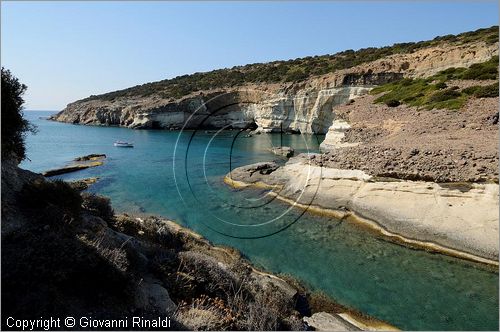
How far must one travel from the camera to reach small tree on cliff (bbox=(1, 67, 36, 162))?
8.36 m

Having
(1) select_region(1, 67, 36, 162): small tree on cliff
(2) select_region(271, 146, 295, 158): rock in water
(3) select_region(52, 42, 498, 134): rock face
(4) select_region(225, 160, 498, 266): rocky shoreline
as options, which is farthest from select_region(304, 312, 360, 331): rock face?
(2) select_region(271, 146, 295, 158): rock in water

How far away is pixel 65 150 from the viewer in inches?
1674

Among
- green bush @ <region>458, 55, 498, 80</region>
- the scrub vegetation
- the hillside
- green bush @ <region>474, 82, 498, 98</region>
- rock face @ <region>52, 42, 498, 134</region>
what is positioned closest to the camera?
green bush @ <region>474, 82, 498, 98</region>

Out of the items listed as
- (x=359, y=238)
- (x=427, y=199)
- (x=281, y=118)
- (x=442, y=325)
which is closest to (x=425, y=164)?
(x=427, y=199)

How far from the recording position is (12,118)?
8648 mm

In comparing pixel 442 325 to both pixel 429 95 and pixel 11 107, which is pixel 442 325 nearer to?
pixel 11 107

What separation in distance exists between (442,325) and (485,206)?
6344 mm

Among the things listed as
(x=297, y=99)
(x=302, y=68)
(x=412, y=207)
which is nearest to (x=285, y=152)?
(x=412, y=207)

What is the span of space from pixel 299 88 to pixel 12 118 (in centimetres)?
4714

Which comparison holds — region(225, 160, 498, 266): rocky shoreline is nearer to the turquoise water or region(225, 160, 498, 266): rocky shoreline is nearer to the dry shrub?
the turquoise water

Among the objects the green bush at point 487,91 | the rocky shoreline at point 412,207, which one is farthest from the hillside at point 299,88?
the rocky shoreline at point 412,207

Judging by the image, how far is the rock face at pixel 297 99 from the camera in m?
39.5

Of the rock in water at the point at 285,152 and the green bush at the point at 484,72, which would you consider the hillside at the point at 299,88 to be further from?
the rock in water at the point at 285,152

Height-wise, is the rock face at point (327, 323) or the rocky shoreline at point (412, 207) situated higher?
the rocky shoreline at point (412, 207)
